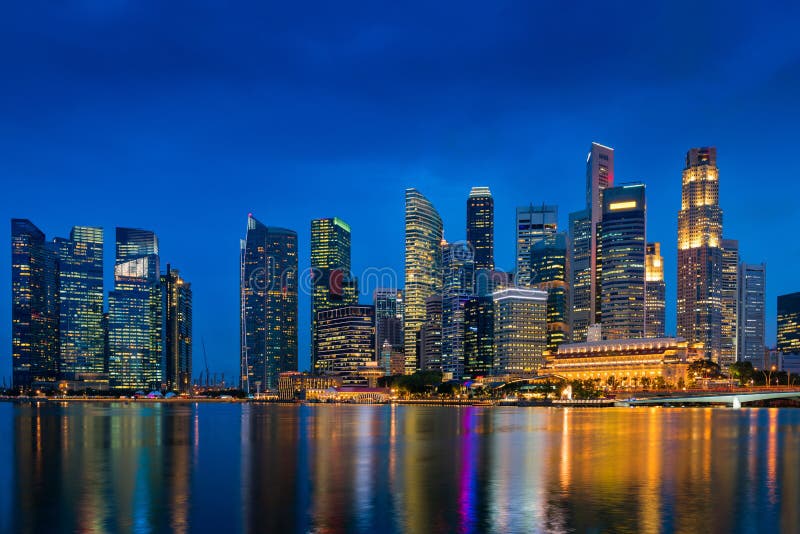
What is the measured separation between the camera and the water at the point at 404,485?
4072cm

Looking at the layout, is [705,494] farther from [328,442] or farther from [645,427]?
[645,427]

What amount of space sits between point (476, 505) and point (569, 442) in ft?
150

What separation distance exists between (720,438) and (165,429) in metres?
80.7

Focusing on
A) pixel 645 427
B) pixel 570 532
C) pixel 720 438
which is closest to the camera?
pixel 570 532

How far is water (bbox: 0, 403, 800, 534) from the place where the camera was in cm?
4072

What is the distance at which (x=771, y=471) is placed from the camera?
2448 inches

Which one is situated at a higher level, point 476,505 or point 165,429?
point 476,505

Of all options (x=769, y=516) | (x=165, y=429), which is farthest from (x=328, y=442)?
(x=769, y=516)

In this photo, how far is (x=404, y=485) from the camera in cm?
5403

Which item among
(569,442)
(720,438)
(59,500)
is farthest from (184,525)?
(720,438)

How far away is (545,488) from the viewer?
170ft

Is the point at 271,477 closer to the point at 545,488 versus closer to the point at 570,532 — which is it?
the point at 545,488

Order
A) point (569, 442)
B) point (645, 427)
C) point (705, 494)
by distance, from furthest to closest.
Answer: point (645, 427), point (569, 442), point (705, 494)

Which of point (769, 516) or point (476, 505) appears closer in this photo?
point (769, 516)
